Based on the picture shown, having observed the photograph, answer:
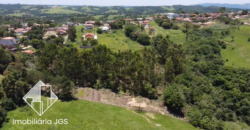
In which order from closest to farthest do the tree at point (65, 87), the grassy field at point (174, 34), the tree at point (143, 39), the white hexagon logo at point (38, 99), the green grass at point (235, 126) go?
1. the white hexagon logo at point (38, 99)
2. the green grass at point (235, 126)
3. the tree at point (65, 87)
4. the tree at point (143, 39)
5. the grassy field at point (174, 34)

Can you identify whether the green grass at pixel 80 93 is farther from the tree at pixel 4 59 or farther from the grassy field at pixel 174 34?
the grassy field at pixel 174 34

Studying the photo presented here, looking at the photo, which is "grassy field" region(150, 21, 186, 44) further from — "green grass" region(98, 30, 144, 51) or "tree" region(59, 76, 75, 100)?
"tree" region(59, 76, 75, 100)

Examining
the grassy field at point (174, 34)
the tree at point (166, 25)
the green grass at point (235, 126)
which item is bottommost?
the green grass at point (235, 126)

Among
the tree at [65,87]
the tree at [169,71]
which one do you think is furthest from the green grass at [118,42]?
the tree at [65,87]

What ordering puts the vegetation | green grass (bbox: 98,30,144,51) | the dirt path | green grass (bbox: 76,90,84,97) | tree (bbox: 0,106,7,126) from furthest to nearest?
green grass (bbox: 98,30,144,51), green grass (bbox: 76,90,84,97), the dirt path, the vegetation, tree (bbox: 0,106,7,126)

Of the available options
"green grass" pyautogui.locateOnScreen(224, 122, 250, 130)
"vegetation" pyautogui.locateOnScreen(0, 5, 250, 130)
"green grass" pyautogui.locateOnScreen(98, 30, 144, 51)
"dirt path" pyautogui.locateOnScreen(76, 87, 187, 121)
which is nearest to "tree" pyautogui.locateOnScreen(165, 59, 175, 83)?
"vegetation" pyautogui.locateOnScreen(0, 5, 250, 130)

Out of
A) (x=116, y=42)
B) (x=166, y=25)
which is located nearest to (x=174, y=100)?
(x=116, y=42)
